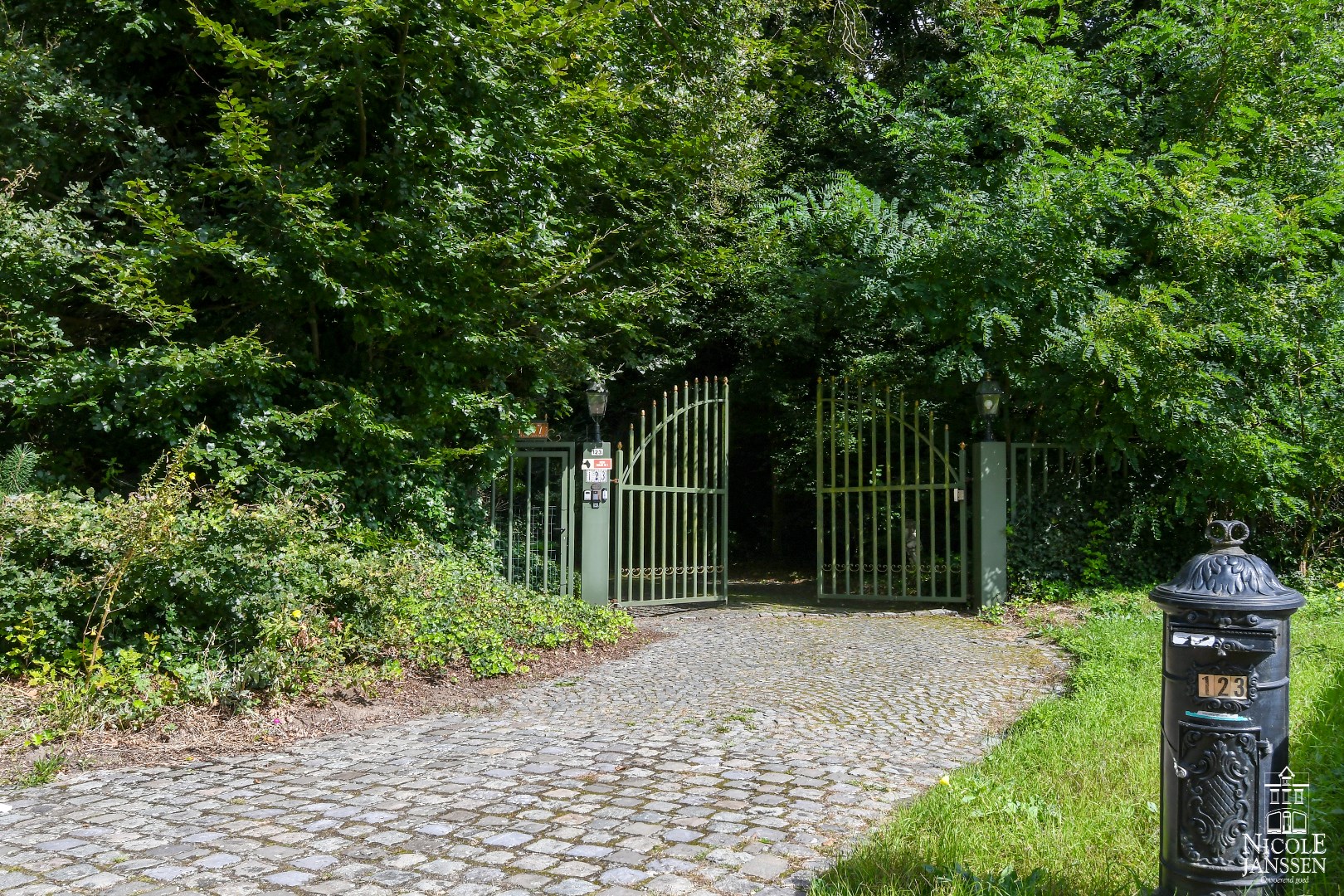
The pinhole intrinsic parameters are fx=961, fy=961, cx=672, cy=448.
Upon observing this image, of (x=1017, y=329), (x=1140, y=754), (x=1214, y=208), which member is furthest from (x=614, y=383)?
(x=1140, y=754)

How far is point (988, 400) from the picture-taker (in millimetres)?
10695

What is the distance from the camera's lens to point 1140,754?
446 cm

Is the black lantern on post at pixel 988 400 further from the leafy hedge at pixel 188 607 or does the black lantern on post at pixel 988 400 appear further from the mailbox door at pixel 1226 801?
the mailbox door at pixel 1226 801

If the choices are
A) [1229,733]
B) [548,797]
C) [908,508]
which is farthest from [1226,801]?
[908,508]

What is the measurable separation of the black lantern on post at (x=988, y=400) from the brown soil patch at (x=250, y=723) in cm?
635

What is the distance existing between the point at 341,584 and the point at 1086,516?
28.6 ft

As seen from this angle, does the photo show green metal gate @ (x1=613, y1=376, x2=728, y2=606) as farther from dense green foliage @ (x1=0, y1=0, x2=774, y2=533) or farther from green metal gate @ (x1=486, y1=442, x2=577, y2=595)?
dense green foliage @ (x1=0, y1=0, x2=774, y2=533)

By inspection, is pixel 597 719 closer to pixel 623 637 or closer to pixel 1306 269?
pixel 623 637

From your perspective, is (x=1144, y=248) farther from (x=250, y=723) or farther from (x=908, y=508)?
(x=250, y=723)

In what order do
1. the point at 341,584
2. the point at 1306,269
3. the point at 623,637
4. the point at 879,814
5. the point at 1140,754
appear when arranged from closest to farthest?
the point at 879,814 → the point at 1140,754 → the point at 341,584 → the point at 623,637 → the point at 1306,269

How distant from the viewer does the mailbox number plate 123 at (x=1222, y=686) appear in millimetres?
2744

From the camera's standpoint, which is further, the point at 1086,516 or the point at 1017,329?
the point at 1086,516

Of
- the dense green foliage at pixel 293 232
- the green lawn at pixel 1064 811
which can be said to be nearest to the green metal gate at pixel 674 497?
the dense green foliage at pixel 293 232

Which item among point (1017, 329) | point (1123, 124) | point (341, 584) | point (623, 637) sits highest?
point (1123, 124)
